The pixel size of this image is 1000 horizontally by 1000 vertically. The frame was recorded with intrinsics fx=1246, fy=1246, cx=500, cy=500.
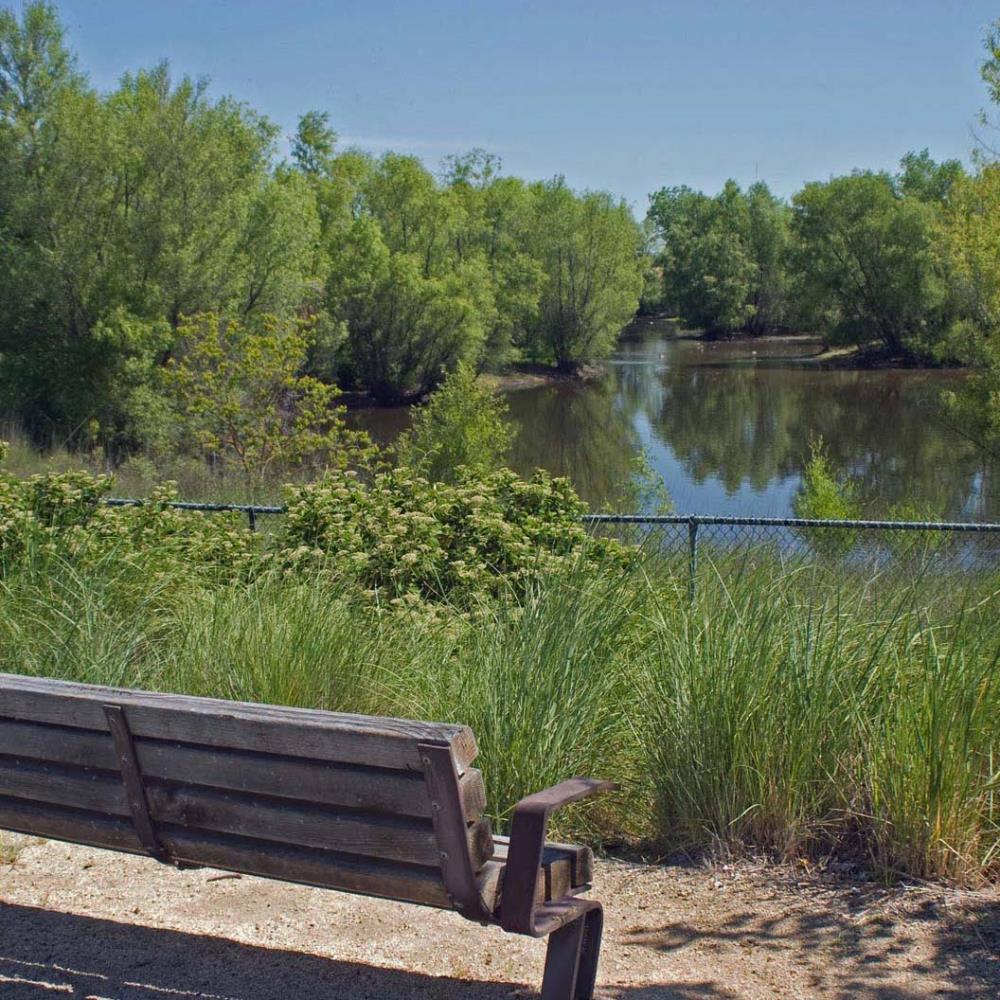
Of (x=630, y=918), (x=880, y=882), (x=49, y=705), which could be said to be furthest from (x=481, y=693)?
(x=49, y=705)

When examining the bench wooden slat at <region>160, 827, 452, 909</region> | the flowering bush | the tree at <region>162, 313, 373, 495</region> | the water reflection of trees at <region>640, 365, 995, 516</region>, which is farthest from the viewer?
the water reflection of trees at <region>640, 365, 995, 516</region>

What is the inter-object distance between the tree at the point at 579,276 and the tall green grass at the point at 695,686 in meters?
66.3

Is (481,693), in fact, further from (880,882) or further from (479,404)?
(479,404)

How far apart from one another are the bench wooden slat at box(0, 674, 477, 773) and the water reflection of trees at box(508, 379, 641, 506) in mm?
23630

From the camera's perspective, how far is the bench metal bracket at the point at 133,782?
9.70 ft

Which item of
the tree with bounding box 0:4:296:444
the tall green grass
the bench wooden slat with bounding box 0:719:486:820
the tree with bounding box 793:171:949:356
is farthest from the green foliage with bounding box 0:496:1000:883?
the tree with bounding box 793:171:949:356

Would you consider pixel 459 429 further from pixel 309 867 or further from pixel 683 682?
pixel 309 867

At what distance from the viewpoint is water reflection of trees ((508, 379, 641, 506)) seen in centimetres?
3477

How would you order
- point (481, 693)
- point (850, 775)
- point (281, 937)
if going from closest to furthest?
1. point (281, 937)
2. point (850, 775)
3. point (481, 693)

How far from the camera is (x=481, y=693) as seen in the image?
4.79 meters

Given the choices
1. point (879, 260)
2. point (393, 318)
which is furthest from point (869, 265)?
point (393, 318)

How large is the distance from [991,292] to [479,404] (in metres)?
11.7

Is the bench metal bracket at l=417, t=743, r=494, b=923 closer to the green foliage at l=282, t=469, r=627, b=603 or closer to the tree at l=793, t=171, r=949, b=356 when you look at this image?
the green foliage at l=282, t=469, r=627, b=603

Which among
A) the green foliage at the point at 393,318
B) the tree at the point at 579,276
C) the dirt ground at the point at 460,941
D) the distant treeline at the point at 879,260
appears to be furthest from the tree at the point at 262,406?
the tree at the point at 579,276
